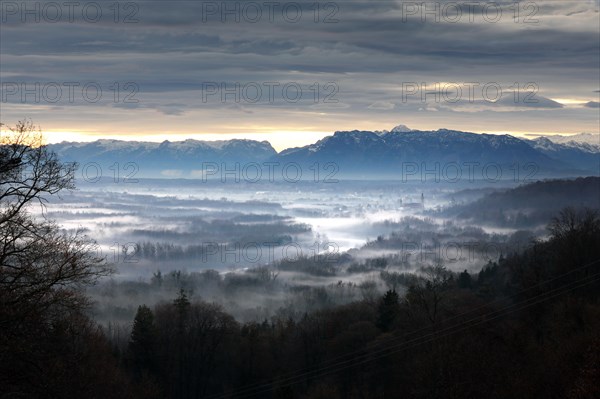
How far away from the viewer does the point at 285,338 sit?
79.6 meters

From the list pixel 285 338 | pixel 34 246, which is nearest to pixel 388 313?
pixel 285 338

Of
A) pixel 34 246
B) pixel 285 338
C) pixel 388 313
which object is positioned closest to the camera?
pixel 34 246

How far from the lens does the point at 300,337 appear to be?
3056 inches

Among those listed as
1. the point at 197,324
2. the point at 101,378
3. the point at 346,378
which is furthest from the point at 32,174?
the point at 197,324

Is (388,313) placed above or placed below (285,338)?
above

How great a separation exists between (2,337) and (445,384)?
25091mm

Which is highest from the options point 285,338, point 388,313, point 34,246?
point 34,246

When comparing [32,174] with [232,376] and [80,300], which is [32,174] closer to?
[80,300]

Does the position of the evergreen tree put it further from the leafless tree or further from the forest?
the leafless tree

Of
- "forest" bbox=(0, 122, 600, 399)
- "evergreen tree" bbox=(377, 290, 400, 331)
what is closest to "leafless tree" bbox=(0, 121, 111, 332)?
"forest" bbox=(0, 122, 600, 399)

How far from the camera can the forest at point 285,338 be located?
16.9 metres

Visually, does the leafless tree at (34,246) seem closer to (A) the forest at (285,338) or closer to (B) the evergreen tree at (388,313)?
(A) the forest at (285,338)

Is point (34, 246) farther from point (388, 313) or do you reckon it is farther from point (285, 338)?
point (285, 338)

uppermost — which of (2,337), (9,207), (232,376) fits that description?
(9,207)
